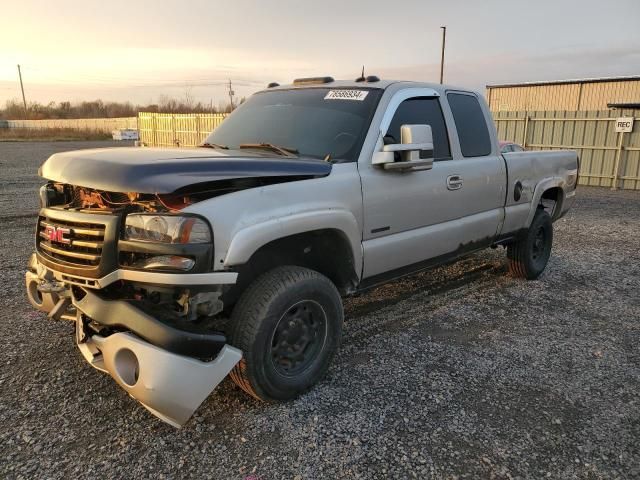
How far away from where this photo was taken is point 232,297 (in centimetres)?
301

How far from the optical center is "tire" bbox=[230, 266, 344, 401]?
2861 mm

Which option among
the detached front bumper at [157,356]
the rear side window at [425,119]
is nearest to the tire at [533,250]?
the rear side window at [425,119]

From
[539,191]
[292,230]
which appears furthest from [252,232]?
[539,191]

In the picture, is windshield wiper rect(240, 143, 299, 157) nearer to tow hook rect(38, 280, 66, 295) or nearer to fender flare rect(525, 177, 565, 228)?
tow hook rect(38, 280, 66, 295)

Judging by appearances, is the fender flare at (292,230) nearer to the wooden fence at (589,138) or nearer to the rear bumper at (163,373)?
the rear bumper at (163,373)

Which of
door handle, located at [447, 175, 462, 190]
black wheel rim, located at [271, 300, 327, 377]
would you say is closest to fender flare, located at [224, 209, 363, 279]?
black wheel rim, located at [271, 300, 327, 377]

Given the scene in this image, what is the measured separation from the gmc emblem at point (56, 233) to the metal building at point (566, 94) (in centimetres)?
2380

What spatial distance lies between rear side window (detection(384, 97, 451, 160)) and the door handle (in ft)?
0.60

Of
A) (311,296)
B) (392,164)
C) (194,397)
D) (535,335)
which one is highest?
(392,164)

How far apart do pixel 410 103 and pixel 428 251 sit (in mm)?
1211

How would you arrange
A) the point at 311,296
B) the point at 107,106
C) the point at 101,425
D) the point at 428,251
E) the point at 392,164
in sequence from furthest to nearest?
the point at 107,106 → the point at 428,251 → the point at 392,164 → the point at 311,296 → the point at 101,425

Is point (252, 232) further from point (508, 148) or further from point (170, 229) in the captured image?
point (508, 148)

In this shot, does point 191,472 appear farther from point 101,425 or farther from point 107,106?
point 107,106

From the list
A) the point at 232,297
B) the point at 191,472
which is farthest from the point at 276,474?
the point at 232,297
